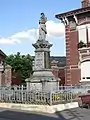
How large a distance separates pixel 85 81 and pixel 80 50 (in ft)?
9.56

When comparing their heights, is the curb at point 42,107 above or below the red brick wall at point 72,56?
below

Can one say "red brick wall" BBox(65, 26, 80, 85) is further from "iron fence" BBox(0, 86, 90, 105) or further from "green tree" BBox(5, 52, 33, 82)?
"green tree" BBox(5, 52, 33, 82)

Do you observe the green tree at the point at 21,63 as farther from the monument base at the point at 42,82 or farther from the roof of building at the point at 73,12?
the monument base at the point at 42,82

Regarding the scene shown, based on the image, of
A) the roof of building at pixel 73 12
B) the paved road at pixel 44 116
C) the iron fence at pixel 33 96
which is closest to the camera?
the paved road at pixel 44 116

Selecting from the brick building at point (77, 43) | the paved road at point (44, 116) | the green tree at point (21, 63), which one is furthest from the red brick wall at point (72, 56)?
the paved road at point (44, 116)

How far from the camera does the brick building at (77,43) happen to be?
28250 millimetres

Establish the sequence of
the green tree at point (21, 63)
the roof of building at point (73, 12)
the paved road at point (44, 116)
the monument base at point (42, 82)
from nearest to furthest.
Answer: the paved road at point (44, 116) < the monument base at point (42, 82) < the roof of building at point (73, 12) < the green tree at point (21, 63)

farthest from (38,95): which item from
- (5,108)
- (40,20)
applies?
(40,20)

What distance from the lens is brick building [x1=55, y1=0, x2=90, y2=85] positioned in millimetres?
28250

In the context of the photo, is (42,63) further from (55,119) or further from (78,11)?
(78,11)

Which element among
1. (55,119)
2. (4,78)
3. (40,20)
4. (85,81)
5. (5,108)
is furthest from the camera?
(4,78)

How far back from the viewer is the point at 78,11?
1142 inches

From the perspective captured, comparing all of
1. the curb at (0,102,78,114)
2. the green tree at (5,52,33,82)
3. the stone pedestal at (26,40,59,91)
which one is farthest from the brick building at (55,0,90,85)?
the green tree at (5,52,33,82)

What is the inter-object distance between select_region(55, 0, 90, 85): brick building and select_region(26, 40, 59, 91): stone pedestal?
914 cm
